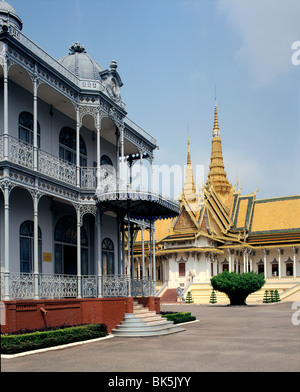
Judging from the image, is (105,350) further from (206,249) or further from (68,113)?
(206,249)

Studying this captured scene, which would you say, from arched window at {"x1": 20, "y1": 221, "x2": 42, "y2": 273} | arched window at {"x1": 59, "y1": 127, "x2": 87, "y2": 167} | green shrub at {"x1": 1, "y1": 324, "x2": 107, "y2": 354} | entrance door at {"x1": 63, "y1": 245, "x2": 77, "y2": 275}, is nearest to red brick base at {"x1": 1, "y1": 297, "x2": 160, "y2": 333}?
green shrub at {"x1": 1, "y1": 324, "x2": 107, "y2": 354}

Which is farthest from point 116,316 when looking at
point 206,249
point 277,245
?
point 277,245

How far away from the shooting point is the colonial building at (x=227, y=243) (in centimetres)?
4894

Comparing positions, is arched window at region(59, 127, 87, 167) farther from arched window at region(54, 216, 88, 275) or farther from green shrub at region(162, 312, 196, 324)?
green shrub at region(162, 312, 196, 324)

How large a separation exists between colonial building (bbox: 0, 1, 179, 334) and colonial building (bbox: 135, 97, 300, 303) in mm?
25555

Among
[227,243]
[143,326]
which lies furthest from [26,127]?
[227,243]

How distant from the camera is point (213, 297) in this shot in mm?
41812

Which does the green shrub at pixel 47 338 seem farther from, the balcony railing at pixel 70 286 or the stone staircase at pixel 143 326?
the balcony railing at pixel 70 286

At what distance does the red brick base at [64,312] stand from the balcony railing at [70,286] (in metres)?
0.37

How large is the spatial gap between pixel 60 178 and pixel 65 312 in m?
4.62

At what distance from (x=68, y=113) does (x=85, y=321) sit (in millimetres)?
8273

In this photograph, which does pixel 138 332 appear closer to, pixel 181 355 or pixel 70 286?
pixel 70 286

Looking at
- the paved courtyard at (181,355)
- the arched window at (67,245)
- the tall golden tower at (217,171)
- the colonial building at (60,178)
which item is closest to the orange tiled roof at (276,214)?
the tall golden tower at (217,171)

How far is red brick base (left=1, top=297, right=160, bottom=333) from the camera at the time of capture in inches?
547
